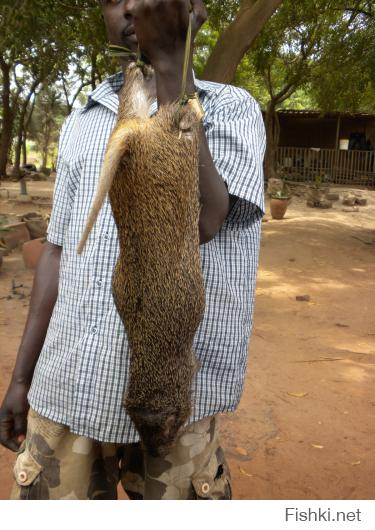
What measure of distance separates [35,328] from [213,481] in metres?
0.72

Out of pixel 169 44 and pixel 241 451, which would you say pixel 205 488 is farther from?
pixel 241 451

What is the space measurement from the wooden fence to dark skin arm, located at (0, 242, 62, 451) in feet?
64.9

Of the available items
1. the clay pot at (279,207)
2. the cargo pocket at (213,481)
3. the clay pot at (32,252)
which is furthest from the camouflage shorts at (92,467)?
the clay pot at (279,207)

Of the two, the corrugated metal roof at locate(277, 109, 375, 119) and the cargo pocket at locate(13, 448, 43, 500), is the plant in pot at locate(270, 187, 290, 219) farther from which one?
the cargo pocket at locate(13, 448, 43, 500)

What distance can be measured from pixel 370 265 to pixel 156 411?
8.81 meters

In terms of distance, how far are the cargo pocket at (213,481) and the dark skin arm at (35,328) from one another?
2.05 ft

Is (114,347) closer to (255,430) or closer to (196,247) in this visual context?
(196,247)

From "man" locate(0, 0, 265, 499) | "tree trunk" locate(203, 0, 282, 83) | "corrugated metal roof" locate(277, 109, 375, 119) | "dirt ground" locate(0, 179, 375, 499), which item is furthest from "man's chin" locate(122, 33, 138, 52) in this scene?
"corrugated metal roof" locate(277, 109, 375, 119)

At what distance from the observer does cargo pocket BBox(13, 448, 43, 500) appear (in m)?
1.55

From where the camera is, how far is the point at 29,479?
1547 mm

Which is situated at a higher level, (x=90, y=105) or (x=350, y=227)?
(x=90, y=105)

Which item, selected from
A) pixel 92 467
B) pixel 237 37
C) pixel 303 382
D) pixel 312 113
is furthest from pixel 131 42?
pixel 312 113

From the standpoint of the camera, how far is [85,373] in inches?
58.3

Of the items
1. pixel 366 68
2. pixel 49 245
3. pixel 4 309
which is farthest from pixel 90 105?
pixel 366 68
